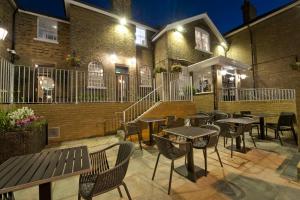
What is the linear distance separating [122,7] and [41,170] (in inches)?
445

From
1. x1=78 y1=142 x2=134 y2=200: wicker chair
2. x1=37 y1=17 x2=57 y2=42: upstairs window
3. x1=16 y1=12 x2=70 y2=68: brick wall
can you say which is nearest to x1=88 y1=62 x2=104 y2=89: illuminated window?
x1=16 y1=12 x2=70 y2=68: brick wall

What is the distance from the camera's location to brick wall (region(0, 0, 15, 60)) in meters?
7.21

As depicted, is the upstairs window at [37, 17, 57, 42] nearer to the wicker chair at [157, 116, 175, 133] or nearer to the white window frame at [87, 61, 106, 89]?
the white window frame at [87, 61, 106, 89]

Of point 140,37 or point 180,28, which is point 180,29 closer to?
point 180,28

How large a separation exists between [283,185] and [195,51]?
10.7m

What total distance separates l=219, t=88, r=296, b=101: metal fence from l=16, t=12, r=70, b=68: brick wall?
10160 millimetres

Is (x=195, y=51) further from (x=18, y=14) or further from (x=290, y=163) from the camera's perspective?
(x=18, y=14)

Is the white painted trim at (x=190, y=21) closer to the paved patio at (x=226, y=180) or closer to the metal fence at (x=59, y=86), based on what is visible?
the metal fence at (x=59, y=86)

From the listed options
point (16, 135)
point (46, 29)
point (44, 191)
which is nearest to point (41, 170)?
point (44, 191)

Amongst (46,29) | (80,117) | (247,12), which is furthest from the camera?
(247,12)

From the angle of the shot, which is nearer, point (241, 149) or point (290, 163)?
point (290, 163)

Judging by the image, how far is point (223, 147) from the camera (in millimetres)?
5227

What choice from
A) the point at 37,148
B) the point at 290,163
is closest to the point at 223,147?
the point at 290,163

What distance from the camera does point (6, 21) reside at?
299 inches
